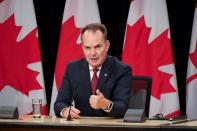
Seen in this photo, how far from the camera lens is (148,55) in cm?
529

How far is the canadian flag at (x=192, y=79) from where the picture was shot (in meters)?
5.22

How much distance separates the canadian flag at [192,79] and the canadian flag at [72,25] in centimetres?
113

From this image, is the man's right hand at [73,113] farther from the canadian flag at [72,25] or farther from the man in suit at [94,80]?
the canadian flag at [72,25]

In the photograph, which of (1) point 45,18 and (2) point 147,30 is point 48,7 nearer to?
(1) point 45,18

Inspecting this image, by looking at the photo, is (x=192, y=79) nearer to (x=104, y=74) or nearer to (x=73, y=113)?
(x=104, y=74)

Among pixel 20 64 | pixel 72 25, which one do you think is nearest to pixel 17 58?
pixel 20 64

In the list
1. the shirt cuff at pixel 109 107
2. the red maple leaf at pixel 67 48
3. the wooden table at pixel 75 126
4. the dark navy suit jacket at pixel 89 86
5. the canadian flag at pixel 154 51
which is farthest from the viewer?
the red maple leaf at pixel 67 48

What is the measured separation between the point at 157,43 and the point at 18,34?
163cm

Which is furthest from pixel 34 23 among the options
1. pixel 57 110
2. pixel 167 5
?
pixel 57 110

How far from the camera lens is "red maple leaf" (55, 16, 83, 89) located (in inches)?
210

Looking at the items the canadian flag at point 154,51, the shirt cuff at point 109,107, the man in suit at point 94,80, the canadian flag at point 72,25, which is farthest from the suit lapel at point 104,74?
the canadian flag at point 72,25

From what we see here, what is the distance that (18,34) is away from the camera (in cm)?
542

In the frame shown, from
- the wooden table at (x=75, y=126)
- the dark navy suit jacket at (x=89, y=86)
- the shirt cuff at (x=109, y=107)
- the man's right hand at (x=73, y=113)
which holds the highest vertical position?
the dark navy suit jacket at (x=89, y=86)

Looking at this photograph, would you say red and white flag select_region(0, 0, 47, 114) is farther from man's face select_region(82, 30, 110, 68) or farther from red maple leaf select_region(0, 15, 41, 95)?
man's face select_region(82, 30, 110, 68)
